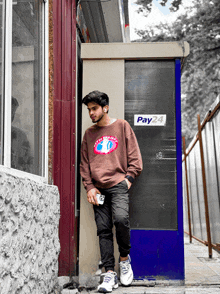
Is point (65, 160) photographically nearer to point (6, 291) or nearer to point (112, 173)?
point (112, 173)

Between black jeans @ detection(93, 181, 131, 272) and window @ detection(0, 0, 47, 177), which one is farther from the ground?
window @ detection(0, 0, 47, 177)

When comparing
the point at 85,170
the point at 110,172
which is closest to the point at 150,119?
the point at 110,172

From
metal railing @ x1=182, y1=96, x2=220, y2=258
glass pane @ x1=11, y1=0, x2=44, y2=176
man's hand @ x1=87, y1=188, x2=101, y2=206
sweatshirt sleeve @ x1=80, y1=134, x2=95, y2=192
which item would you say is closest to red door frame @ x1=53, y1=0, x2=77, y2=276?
sweatshirt sleeve @ x1=80, y1=134, x2=95, y2=192

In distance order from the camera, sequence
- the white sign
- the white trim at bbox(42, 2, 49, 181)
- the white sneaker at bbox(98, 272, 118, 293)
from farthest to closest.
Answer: the white sign
the white trim at bbox(42, 2, 49, 181)
the white sneaker at bbox(98, 272, 118, 293)

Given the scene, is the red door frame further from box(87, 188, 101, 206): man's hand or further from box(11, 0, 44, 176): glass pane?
box(11, 0, 44, 176): glass pane

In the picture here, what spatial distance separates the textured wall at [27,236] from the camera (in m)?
2.07

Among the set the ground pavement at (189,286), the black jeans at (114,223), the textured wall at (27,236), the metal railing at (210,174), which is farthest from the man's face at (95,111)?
the metal railing at (210,174)

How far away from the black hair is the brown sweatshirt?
0.82ft

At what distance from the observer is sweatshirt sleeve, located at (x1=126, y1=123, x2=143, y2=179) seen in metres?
3.68

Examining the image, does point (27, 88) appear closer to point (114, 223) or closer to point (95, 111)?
point (95, 111)

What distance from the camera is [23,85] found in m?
Answer: 2.87

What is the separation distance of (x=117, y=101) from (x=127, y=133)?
1.44 ft

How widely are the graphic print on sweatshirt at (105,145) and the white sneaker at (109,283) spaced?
3.75ft

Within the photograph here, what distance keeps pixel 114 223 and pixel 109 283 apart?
531 millimetres
